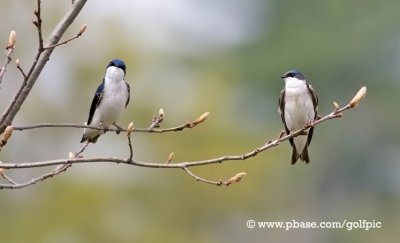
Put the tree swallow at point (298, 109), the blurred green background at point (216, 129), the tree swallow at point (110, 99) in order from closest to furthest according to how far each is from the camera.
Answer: the tree swallow at point (110, 99), the tree swallow at point (298, 109), the blurred green background at point (216, 129)

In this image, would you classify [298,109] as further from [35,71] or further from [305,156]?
[35,71]

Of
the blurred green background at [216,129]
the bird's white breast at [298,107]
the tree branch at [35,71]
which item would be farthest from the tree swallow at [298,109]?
the blurred green background at [216,129]

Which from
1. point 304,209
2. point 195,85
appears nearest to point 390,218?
point 304,209

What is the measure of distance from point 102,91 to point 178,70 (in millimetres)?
13633

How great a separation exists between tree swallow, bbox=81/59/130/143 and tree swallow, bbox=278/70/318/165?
0.75 meters

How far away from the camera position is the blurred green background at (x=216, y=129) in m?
13.1

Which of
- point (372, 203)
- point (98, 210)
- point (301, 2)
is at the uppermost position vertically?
point (301, 2)

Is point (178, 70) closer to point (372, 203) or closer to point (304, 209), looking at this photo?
point (304, 209)

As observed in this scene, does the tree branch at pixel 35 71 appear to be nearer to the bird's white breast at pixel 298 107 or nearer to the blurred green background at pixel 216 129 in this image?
the bird's white breast at pixel 298 107

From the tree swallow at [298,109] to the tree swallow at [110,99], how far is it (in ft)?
2.45

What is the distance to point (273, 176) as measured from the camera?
17469 millimetres

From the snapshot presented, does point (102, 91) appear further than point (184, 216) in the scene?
No

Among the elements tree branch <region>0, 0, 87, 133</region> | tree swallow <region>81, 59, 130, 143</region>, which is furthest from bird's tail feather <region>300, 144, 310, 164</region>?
tree branch <region>0, 0, 87, 133</region>

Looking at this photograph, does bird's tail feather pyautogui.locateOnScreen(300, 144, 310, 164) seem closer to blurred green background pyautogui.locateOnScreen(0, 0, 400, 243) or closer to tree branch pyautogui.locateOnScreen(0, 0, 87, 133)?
tree branch pyautogui.locateOnScreen(0, 0, 87, 133)
